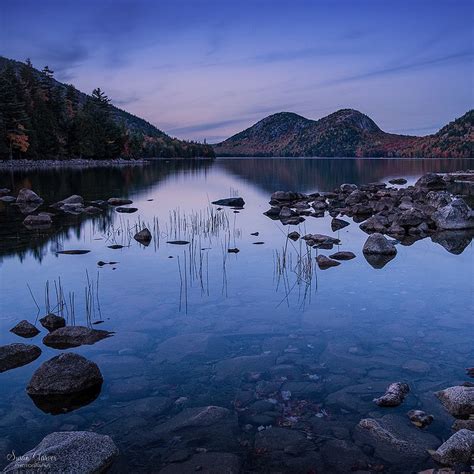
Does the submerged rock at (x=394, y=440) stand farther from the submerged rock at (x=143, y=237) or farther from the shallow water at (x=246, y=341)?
the submerged rock at (x=143, y=237)

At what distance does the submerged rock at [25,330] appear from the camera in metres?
12.1

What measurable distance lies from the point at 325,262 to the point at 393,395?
35.5 feet

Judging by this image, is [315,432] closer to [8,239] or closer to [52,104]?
[8,239]

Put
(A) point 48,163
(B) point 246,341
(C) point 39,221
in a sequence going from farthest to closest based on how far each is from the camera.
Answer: (A) point 48,163
(C) point 39,221
(B) point 246,341

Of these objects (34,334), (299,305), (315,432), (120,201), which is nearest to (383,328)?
(299,305)

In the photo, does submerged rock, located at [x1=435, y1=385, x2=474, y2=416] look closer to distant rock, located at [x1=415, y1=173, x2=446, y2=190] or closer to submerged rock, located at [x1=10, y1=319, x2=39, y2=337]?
submerged rock, located at [x1=10, y1=319, x2=39, y2=337]

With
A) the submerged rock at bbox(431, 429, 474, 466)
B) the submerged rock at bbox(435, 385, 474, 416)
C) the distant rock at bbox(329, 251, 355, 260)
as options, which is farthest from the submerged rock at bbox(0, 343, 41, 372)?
the distant rock at bbox(329, 251, 355, 260)

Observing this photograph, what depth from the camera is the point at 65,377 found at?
30.5ft

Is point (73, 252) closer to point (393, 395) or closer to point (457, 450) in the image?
point (393, 395)

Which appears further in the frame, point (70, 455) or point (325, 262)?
point (325, 262)

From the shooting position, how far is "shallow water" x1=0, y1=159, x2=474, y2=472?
25.9ft

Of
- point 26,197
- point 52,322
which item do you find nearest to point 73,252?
point 52,322

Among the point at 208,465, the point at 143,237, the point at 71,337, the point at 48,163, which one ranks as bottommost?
the point at 208,465

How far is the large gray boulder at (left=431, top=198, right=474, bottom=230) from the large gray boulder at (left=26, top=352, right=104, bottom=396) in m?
24.7
